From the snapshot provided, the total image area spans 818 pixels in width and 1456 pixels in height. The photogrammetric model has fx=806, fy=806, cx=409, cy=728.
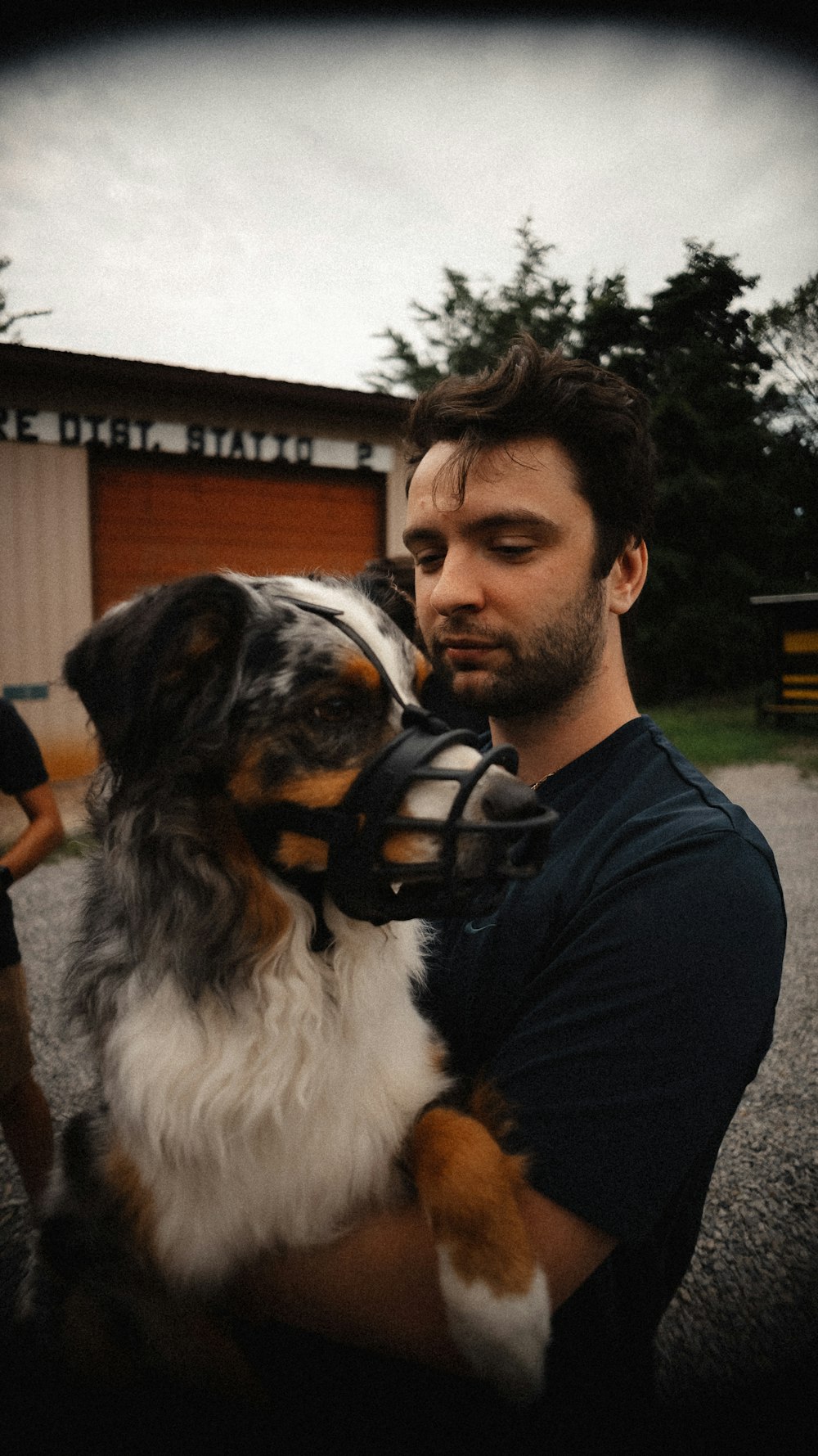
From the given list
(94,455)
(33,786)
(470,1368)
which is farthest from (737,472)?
(470,1368)

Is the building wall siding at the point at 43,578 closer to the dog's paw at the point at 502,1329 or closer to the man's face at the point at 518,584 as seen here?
the man's face at the point at 518,584

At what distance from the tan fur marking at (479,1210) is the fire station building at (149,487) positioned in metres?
7.73

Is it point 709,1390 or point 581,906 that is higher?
point 581,906

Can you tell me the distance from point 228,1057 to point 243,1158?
0.21 metres

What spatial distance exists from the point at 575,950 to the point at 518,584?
31.9 inches

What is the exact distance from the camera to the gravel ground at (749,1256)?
2467mm

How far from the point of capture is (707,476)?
18.9 metres

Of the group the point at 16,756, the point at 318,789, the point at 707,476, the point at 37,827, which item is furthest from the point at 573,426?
the point at 707,476

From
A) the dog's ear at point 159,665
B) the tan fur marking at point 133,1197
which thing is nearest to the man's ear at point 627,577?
the dog's ear at point 159,665

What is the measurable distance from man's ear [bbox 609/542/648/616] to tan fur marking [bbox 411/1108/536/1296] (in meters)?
1.25

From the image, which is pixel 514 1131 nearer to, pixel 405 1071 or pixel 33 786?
pixel 405 1071

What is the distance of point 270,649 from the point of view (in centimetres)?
167

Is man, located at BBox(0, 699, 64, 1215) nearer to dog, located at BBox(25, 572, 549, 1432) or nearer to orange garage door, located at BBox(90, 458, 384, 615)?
dog, located at BBox(25, 572, 549, 1432)

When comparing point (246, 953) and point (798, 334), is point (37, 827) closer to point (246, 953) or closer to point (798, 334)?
point (246, 953)
